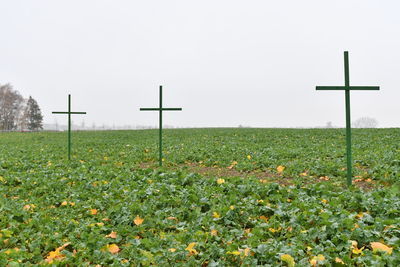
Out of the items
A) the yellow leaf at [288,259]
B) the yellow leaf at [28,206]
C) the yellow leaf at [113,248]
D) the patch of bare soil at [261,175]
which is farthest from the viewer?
the patch of bare soil at [261,175]

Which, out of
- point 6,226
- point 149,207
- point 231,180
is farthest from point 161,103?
point 6,226

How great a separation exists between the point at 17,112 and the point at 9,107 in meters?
3.15

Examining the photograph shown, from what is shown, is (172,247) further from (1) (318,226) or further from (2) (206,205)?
(1) (318,226)

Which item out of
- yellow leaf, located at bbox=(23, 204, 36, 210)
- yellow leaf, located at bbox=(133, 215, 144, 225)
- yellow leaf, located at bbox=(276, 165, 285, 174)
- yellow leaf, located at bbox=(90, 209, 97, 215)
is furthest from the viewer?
yellow leaf, located at bbox=(276, 165, 285, 174)

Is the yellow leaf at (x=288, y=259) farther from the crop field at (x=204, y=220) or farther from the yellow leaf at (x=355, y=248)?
the yellow leaf at (x=355, y=248)

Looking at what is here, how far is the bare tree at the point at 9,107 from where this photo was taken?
203 feet

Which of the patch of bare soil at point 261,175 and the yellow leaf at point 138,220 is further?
the patch of bare soil at point 261,175

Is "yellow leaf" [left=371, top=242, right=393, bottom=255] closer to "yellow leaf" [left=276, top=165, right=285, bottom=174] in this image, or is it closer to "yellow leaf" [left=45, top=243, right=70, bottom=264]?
"yellow leaf" [left=45, top=243, right=70, bottom=264]

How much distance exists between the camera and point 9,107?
209 ft

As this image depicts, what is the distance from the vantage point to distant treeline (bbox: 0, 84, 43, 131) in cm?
6247

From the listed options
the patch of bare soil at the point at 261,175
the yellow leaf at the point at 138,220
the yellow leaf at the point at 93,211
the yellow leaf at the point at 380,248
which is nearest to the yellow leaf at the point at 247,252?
the yellow leaf at the point at 380,248

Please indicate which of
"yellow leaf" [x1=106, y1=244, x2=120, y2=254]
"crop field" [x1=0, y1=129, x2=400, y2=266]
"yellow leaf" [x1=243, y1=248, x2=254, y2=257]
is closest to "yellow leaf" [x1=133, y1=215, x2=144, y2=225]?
"crop field" [x1=0, y1=129, x2=400, y2=266]

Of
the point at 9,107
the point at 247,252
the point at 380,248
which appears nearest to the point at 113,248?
the point at 247,252

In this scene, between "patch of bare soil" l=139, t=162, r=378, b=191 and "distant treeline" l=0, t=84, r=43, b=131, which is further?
"distant treeline" l=0, t=84, r=43, b=131
